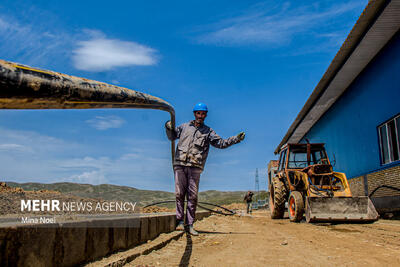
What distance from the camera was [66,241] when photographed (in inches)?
92.6

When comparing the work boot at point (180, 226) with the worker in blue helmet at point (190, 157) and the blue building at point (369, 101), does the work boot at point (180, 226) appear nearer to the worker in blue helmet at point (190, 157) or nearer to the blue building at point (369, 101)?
the worker in blue helmet at point (190, 157)

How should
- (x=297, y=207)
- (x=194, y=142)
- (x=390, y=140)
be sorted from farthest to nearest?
1. (x=390, y=140)
2. (x=297, y=207)
3. (x=194, y=142)

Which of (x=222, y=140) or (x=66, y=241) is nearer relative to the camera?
(x=66, y=241)

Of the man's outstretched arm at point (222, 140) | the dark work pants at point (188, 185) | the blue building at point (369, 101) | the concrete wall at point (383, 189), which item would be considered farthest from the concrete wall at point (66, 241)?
the concrete wall at point (383, 189)

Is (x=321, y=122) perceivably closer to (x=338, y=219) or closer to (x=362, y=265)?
(x=338, y=219)

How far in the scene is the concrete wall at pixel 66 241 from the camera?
1.84 meters

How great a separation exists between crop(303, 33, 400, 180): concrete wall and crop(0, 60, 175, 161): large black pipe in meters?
11.6

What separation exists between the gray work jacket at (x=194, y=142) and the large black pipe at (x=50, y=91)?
3.97 metres

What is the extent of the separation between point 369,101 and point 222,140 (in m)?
9.56

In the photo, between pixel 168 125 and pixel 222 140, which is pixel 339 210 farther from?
pixel 168 125

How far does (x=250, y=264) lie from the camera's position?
126 inches

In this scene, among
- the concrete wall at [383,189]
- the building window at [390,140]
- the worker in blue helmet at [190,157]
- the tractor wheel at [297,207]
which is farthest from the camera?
the building window at [390,140]

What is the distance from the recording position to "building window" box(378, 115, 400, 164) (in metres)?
11.1

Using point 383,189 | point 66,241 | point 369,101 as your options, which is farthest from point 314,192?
point 66,241
